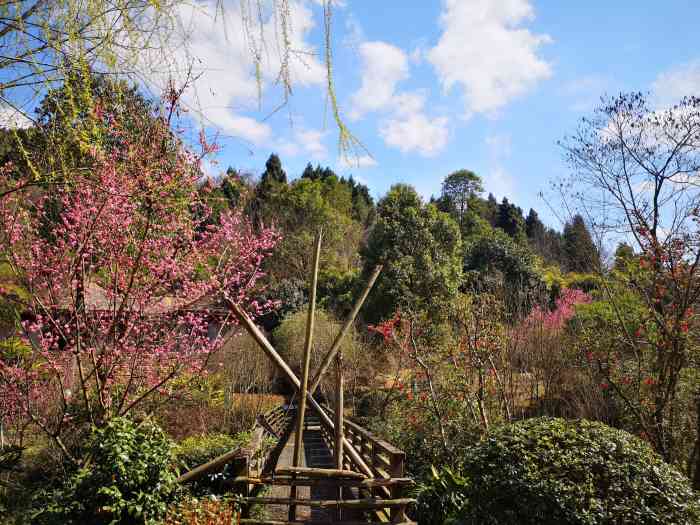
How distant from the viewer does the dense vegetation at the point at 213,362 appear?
3.48 m

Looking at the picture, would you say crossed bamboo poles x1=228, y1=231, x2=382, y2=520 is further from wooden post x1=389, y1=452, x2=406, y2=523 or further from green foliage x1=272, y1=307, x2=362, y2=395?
green foliage x1=272, y1=307, x2=362, y2=395

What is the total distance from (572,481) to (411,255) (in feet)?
38.7

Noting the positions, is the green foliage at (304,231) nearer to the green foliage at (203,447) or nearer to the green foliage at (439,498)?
the green foliage at (203,447)

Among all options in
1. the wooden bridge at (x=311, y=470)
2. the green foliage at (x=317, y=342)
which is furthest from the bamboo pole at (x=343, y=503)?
the green foliage at (x=317, y=342)

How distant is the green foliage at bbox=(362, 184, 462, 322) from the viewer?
14414mm

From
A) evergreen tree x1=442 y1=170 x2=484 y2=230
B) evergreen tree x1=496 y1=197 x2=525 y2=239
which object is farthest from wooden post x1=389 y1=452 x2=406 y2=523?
evergreen tree x1=442 y1=170 x2=484 y2=230

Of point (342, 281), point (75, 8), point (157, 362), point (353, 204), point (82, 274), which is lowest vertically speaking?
point (157, 362)

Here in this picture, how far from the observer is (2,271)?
8367 millimetres

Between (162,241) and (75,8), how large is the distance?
3729mm

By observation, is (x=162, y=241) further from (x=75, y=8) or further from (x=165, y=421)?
(x=165, y=421)

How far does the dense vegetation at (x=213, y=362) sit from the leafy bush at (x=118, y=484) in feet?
0.05

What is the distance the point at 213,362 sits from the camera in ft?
33.8

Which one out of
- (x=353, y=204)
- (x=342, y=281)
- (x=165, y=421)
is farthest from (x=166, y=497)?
(x=353, y=204)

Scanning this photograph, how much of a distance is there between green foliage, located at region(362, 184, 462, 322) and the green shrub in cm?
968
